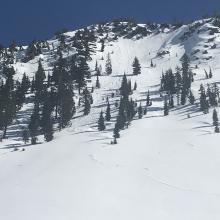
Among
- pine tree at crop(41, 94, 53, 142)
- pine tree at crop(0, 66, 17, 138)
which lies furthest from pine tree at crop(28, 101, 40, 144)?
pine tree at crop(0, 66, 17, 138)

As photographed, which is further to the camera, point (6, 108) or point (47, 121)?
point (6, 108)

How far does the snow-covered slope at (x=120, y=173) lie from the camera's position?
3222cm

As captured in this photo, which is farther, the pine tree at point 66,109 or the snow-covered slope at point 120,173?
the pine tree at point 66,109

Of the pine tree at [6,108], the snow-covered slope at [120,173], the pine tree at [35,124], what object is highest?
the pine tree at [6,108]

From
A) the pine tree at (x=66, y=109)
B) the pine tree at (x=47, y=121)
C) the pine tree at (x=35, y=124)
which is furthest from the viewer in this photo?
the pine tree at (x=66, y=109)

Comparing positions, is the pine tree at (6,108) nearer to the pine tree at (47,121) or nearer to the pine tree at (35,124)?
the pine tree at (35,124)

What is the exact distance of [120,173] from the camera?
137 ft

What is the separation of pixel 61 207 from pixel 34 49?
→ 475ft

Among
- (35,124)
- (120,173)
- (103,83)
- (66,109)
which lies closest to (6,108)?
(35,124)

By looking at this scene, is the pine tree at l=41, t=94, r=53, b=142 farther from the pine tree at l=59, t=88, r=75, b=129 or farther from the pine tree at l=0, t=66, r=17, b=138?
the pine tree at l=0, t=66, r=17, b=138

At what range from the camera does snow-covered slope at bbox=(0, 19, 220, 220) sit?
32219 mm

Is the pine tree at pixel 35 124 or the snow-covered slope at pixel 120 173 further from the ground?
the pine tree at pixel 35 124

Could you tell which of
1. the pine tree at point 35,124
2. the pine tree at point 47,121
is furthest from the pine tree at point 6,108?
the pine tree at point 47,121

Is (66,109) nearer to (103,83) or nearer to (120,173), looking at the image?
(120,173)
